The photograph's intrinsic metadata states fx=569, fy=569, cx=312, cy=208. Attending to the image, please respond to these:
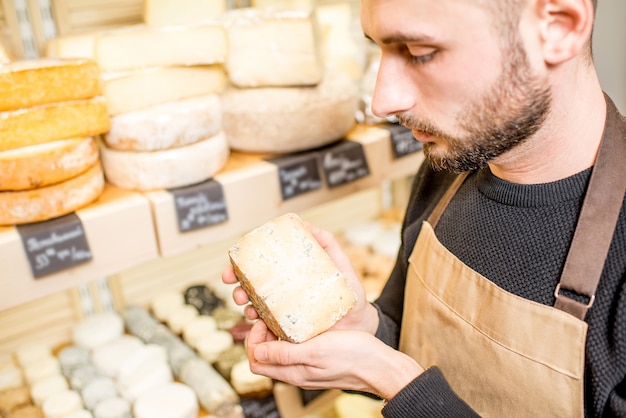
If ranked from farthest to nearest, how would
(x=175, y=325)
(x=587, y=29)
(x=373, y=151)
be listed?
(x=175, y=325) → (x=373, y=151) → (x=587, y=29)

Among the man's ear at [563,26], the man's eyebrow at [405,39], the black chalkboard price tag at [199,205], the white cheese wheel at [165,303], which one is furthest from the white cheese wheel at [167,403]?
the man's ear at [563,26]

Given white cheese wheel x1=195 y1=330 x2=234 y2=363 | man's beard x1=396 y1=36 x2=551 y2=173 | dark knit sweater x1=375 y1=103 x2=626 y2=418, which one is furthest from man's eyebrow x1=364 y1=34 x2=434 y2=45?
white cheese wheel x1=195 y1=330 x2=234 y2=363

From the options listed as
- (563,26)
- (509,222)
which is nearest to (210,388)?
(509,222)

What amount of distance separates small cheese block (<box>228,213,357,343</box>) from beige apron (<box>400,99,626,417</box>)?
0.74 ft

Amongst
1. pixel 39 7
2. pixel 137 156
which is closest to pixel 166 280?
pixel 137 156

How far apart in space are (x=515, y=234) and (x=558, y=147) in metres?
0.18

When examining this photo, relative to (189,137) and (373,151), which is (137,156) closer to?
(189,137)

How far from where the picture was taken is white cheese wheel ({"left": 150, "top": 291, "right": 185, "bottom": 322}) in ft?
6.54

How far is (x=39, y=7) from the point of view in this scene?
1.63m

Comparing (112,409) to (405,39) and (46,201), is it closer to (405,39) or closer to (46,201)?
(46,201)

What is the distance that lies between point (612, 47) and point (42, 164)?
2.41 metres

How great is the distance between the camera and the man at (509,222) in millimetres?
938

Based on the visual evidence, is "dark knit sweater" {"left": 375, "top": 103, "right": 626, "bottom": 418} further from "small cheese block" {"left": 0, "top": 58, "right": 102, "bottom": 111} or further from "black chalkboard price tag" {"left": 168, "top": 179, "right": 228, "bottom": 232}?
"small cheese block" {"left": 0, "top": 58, "right": 102, "bottom": 111}

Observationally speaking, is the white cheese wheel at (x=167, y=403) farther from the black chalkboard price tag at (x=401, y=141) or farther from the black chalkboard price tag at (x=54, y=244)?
the black chalkboard price tag at (x=401, y=141)
